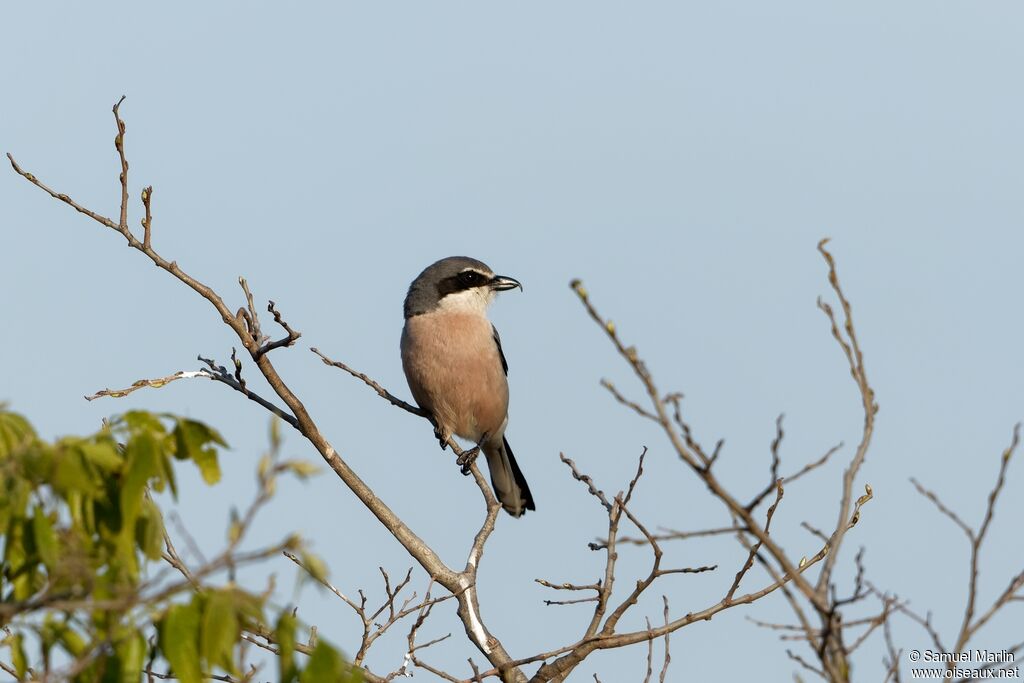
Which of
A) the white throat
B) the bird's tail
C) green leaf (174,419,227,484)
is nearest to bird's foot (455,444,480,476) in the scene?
the bird's tail

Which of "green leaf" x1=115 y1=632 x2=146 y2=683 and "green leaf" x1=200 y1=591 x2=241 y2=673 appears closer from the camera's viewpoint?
"green leaf" x1=200 y1=591 x2=241 y2=673

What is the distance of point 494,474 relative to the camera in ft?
27.2

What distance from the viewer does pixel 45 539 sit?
2.23 m

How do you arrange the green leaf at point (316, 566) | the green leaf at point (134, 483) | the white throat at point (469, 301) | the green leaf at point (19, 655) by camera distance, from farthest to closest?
the white throat at point (469, 301)
the green leaf at point (19, 655)
the green leaf at point (134, 483)
the green leaf at point (316, 566)

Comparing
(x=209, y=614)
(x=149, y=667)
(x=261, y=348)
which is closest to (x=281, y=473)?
(x=209, y=614)

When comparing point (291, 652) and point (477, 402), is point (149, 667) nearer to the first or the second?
point (291, 652)

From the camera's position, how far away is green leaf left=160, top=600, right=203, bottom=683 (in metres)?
2.14

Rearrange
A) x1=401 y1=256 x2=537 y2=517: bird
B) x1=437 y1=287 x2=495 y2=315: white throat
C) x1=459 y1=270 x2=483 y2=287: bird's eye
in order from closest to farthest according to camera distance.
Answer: x1=401 y1=256 x2=537 y2=517: bird < x1=437 y1=287 x2=495 y2=315: white throat < x1=459 y1=270 x2=483 y2=287: bird's eye

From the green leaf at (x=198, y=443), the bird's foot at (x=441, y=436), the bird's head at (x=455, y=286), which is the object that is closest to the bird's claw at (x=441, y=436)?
the bird's foot at (x=441, y=436)

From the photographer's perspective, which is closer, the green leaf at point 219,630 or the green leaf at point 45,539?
the green leaf at point 219,630

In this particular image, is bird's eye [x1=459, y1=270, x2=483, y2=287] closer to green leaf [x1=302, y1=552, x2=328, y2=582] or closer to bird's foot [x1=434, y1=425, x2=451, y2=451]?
bird's foot [x1=434, y1=425, x2=451, y2=451]

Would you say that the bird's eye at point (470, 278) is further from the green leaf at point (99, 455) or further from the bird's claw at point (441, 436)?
the green leaf at point (99, 455)

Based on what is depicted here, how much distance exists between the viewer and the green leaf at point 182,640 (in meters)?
2.14

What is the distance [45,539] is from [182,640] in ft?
1.09
